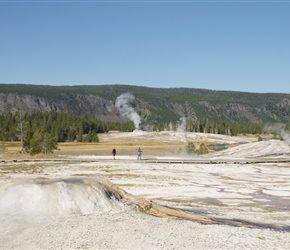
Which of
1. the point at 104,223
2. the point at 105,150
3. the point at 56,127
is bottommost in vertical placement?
the point at 105,150

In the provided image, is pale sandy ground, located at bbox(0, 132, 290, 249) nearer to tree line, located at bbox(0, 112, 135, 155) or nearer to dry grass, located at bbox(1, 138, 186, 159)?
dry grass, located at bbox(1, 138, 186, 159)

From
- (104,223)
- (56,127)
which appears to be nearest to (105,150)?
Result: (56,127)

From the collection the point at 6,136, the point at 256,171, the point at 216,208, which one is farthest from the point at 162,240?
the point at 6,136

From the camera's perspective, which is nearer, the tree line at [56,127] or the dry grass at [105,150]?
the dry grass at [105,150]

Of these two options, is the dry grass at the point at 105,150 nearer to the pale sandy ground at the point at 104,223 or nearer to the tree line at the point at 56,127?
the tree line at the point at 56,127

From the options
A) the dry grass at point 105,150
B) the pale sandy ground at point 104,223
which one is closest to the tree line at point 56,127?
the dry grass at point 105,150

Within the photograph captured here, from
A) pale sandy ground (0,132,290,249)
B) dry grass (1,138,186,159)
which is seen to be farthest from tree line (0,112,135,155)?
pale sandy ground (0,132,290,249)

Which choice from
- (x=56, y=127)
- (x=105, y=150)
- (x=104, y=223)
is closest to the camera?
(x=104, y=223)

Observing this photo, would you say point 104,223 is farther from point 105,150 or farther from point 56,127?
point 56,127

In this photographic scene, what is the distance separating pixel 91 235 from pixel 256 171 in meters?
41.5

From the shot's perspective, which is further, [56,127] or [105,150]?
[56,127]

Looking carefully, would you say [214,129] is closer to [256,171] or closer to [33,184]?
[256,171]

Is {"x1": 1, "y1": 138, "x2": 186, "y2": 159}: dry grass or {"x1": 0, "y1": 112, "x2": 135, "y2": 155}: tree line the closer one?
{"x1": 1, "y1": 138, "x2": 186, "y2": 159}: dry grass

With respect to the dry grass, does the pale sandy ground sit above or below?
above
